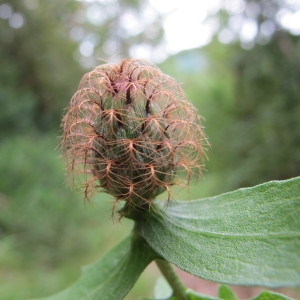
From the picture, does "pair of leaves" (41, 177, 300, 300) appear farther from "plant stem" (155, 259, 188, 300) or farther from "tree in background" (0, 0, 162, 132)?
"tree in background" (0, 0, 162, 132)

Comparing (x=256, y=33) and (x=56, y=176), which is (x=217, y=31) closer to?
(x=256, y=33)

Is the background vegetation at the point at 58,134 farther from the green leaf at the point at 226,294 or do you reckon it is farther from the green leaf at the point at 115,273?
the green leaf at the point at 115,273

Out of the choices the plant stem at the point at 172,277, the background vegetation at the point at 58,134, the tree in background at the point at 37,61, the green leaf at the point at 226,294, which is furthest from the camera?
the tree in background at the point at 37,61

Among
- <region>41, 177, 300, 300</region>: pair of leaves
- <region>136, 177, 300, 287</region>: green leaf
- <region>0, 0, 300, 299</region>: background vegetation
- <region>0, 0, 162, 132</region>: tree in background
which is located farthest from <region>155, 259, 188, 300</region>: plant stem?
<region>0, 0, 162, 132</region>: tree in background

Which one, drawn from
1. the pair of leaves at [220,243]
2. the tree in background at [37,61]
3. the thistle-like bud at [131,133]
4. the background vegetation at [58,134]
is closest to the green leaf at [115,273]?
the pair of leaves at [220,243]

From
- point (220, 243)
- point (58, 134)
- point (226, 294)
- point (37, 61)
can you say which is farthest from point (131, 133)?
point (37, 61)

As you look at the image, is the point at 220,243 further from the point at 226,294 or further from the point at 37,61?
the point at 37,61
